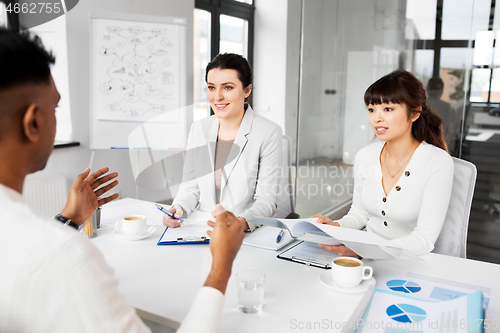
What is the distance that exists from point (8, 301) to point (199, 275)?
2.01ft

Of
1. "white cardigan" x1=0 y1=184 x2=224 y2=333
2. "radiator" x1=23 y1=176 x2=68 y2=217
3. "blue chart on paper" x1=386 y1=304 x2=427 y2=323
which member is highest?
"white cardigan" x1=0 y1=184 x2=224 y2=333

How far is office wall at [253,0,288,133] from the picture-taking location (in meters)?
4.46

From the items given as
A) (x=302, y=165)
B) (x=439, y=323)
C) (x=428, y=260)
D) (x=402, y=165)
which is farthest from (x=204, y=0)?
(x=439, y=323)

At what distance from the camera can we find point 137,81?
3.46 metres

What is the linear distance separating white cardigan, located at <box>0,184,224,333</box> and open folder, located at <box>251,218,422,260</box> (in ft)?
2.17

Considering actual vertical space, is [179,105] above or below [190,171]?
above

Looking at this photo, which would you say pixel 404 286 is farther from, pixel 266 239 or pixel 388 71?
pixel 388 71

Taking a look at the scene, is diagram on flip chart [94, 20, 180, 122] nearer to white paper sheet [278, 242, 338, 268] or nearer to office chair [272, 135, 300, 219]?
office chair [272, 135, 300, 219]

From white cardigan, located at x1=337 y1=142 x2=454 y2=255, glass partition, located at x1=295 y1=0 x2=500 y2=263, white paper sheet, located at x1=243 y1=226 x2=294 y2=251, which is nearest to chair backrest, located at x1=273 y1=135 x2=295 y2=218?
white cardigan, located at x1=337 y1=142 x2=454 y2=255

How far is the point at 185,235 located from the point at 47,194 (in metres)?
2.17

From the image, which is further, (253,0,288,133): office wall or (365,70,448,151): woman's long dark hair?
(253,0,288,133): office wall

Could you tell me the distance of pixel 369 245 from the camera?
3.73ft

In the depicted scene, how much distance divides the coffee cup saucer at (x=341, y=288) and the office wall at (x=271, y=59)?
125 inches

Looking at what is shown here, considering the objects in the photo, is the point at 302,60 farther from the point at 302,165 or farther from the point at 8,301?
the point at 8,301
